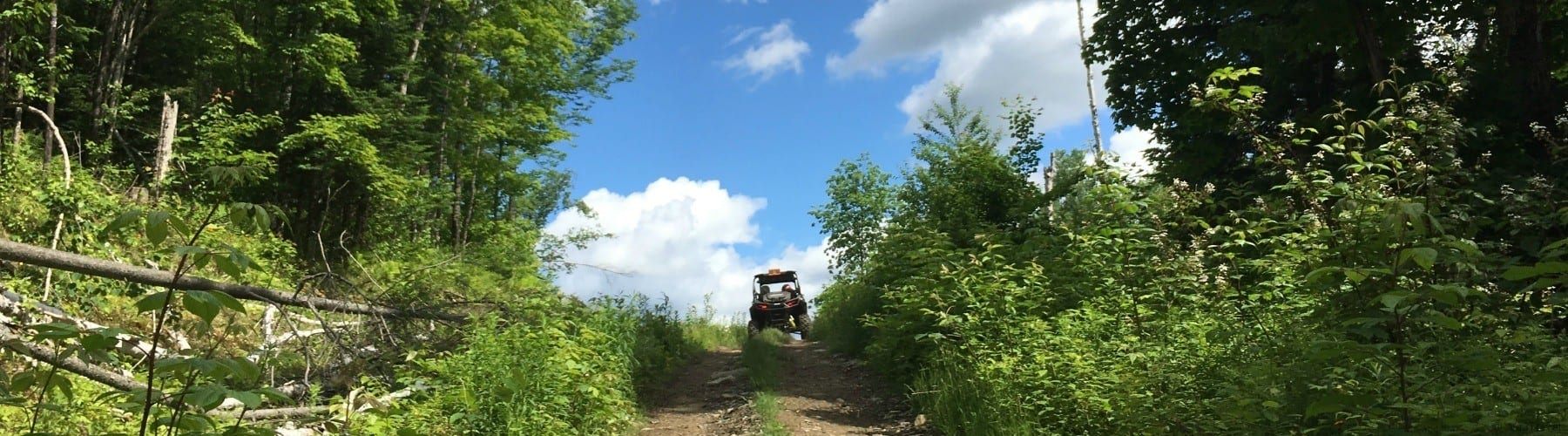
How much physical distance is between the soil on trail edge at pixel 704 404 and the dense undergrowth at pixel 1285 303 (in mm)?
1931

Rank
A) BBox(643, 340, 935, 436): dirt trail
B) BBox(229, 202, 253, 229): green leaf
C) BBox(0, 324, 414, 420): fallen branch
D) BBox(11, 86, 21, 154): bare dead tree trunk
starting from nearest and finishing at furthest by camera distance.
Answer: BBox(229, 202, 253, 229): green leaf, BBox(0, 324, 414, 420): fallen branch, BBox(643, 340, 935, 436): dirt trail, BBox(11, 86, 21, 154): bare dead tree trunk

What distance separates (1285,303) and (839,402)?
238 inches

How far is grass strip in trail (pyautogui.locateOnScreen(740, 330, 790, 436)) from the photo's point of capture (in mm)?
8383

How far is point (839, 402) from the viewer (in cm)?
1032

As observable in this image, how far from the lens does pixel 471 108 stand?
2323 cm

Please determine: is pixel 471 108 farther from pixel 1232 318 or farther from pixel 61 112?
pixel 1232 318

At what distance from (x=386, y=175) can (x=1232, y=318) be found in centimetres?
1611

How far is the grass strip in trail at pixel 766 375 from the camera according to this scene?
8.38m

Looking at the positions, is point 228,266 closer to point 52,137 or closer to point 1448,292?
point 1448,292

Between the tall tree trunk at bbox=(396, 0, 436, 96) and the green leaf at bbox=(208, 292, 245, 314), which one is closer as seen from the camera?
the green leaf at bbox=(208, 292, 245, 314)

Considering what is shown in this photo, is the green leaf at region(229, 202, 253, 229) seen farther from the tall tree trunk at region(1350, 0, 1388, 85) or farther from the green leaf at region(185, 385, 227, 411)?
the tall tree trunk at region(1350, 0, 1388, 85)

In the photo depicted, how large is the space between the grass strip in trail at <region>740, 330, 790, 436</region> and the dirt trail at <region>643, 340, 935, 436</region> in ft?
0.39

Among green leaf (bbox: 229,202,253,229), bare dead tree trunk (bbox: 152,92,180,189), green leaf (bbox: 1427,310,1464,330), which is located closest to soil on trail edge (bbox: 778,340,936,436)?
green leaf (bbox: 1427,310,1464,330)

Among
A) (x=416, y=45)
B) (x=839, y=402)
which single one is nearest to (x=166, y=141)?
(x=416, y=45)
